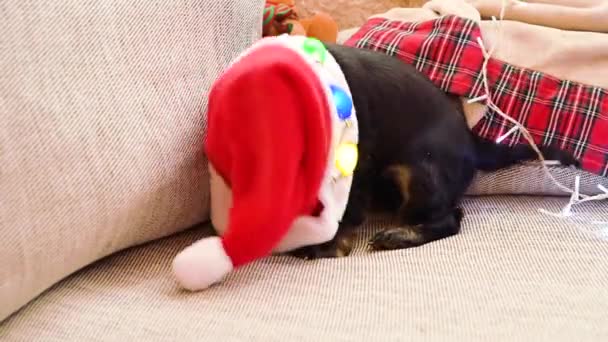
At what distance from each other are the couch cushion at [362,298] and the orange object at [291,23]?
1.72ft

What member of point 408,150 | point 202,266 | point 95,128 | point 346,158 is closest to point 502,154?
point 408,150

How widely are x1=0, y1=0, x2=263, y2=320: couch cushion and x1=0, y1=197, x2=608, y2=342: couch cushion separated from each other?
47 mm

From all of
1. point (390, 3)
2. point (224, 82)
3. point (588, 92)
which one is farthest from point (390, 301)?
point (390, 3)

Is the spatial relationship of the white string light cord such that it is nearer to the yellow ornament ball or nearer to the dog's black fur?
the dog's black fur

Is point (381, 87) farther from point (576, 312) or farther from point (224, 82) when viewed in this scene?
point (576, 312)

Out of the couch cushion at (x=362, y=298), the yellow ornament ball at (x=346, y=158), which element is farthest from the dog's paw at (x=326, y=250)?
the yellow ornament ball at (x=346, y=158)

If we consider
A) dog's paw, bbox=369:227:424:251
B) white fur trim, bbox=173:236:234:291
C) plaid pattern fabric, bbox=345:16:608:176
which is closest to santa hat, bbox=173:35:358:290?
white fur trim, bbox=173:236:234:291

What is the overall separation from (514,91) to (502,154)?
0.11 meters

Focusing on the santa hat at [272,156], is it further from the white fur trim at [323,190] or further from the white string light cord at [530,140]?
the white string light cord at [530,140]

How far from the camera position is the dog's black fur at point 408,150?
1.16 m

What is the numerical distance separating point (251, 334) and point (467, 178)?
566 mm

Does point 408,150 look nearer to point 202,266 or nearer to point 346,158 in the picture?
point 346,158

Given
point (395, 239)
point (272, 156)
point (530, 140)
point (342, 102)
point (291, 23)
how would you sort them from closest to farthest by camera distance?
point (272, 156)
point (342, 102)
point (395, 239)
point (530, 140)
point (291, 23)

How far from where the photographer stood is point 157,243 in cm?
106
